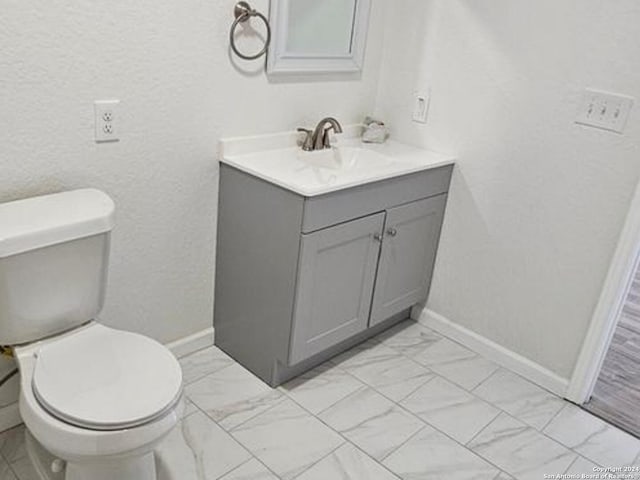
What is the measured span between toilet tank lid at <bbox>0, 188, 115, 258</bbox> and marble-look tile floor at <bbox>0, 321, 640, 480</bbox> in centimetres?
74

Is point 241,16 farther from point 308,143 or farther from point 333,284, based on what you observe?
point 333,284

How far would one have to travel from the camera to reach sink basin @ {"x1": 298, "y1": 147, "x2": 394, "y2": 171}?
230 centimetres

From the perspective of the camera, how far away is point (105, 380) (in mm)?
1468

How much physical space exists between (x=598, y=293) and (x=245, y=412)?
137 centimetres

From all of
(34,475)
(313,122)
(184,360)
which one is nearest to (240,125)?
(313,122)

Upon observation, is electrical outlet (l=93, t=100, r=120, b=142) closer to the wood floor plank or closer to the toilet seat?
the toilet seat

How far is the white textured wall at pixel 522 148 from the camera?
2.02 m

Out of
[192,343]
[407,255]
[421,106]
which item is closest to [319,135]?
[421,106]

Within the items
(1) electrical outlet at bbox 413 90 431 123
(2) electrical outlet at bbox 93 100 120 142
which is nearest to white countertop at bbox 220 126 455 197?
(1) electrical outlet at bbox 413 90 431 123

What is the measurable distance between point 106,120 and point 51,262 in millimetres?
491

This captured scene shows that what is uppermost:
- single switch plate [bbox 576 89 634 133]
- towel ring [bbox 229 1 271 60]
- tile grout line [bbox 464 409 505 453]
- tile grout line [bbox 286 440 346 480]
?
towel ring [bbox 229 1 271 60]

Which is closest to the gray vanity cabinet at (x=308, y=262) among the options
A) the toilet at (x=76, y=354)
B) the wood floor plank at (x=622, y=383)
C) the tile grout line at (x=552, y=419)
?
the toilet at (x=76, y=354)

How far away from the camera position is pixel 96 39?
1.70 metres

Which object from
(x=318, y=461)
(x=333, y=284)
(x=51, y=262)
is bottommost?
(x=318, y=461)
